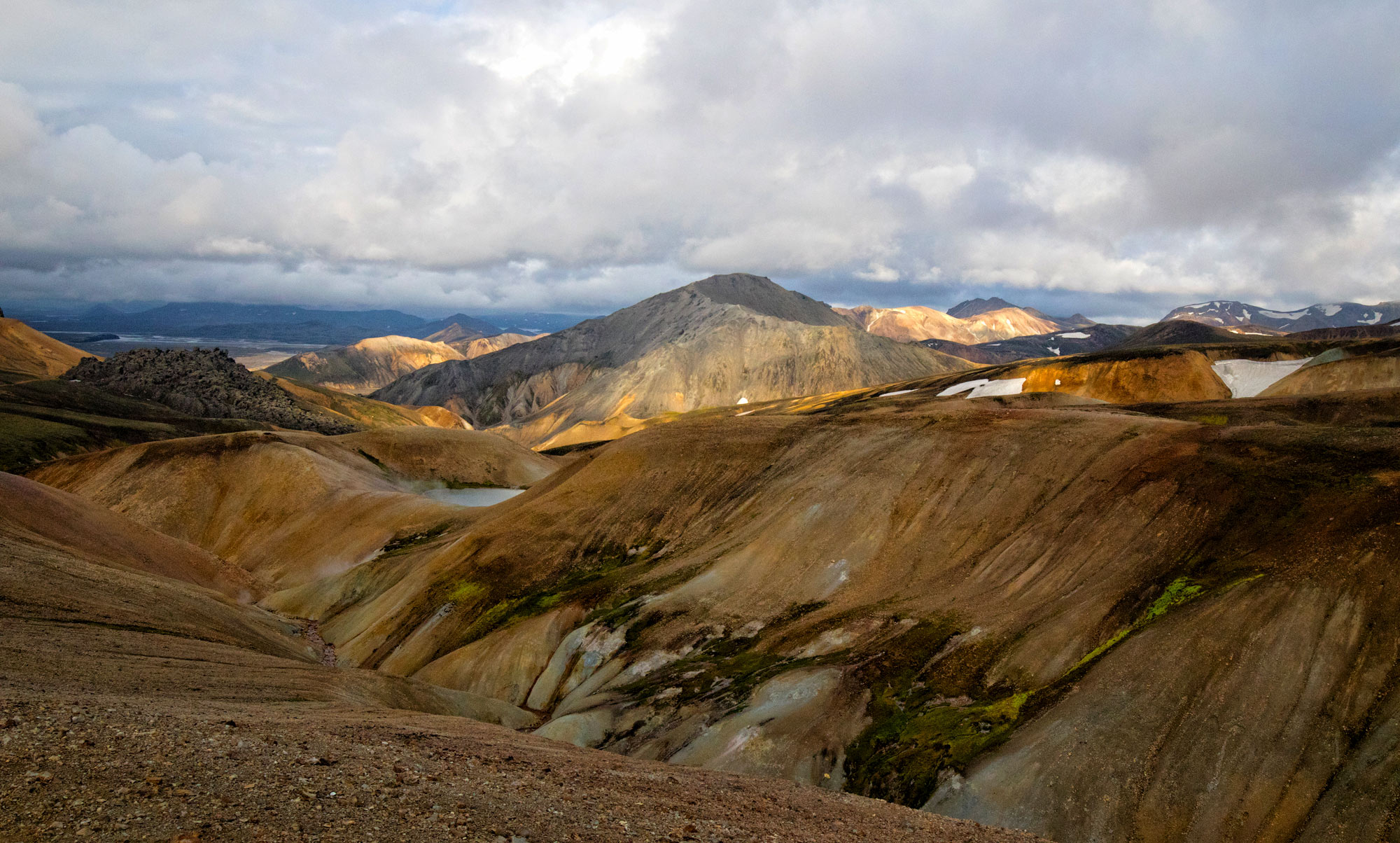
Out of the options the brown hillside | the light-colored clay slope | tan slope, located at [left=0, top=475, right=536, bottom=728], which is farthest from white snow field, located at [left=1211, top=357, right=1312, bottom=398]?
tan slope, located at [left=0, top=475, right=536, bottom=728]

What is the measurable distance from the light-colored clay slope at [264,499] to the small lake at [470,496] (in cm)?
524

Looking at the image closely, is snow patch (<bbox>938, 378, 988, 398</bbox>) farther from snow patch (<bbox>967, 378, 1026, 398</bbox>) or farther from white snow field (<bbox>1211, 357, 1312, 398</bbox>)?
white snow field (<bbox>1211, 357, 1312, 398</bbox>)

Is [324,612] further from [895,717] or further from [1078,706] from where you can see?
[1078,706]

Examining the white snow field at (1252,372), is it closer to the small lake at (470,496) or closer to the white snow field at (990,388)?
the white snow field at (990,388)

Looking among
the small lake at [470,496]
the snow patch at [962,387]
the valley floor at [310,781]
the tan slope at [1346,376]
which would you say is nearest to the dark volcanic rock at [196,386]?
the small lake at [470,496]

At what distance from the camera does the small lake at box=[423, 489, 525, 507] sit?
103 m

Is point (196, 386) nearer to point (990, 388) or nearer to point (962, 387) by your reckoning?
point (962, 387)

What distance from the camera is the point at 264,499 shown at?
8350cm

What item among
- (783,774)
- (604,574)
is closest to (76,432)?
(604,574)

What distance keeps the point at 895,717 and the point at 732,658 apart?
1051 centimetres

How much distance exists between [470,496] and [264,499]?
2840 cm

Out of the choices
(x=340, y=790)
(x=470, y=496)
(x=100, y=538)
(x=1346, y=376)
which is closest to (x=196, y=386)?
(x=470, y=496)

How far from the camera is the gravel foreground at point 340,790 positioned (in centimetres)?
1130

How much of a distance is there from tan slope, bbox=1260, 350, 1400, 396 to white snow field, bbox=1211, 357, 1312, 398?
1498 centimetres
